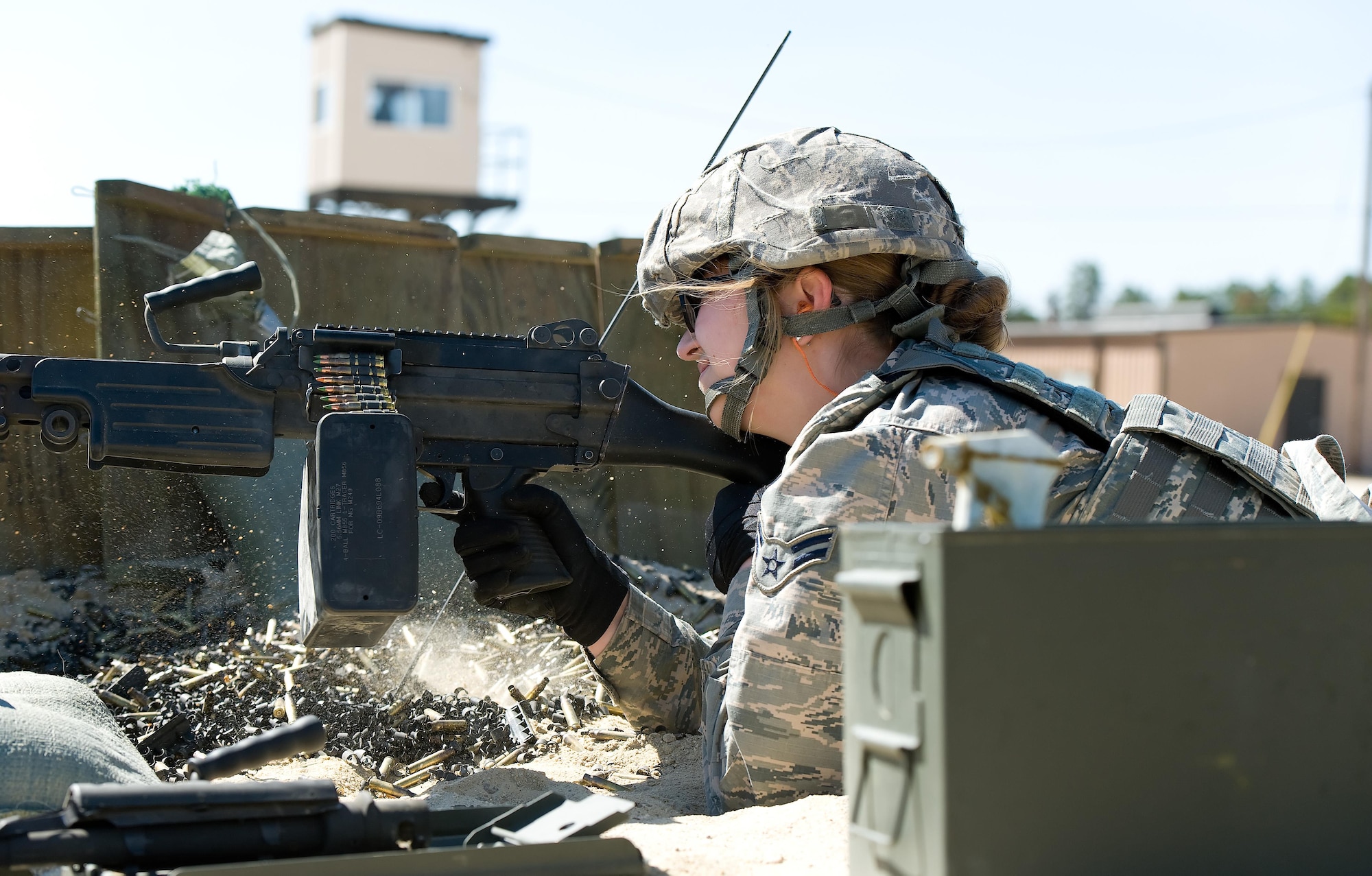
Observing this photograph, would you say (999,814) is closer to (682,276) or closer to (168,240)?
(682,276)

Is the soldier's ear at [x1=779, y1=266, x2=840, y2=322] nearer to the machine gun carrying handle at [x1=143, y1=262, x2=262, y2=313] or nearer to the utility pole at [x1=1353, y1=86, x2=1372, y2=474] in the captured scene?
the machine gun carrying handle at [x1=143, y1=262, x2=262, y2=313]

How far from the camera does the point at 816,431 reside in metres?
2.33

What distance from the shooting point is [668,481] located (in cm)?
535

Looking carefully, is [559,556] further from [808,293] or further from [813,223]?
[813,223]

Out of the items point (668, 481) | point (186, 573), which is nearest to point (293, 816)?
point (186, 573)

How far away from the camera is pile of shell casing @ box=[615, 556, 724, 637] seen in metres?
4.48

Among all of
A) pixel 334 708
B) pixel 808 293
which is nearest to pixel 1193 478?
pixel 808 293

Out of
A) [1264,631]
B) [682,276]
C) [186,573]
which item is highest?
[682,276]

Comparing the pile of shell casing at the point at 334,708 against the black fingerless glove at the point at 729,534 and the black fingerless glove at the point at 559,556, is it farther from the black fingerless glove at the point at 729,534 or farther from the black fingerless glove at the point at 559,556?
the black fingerless glove at the point at 729,534

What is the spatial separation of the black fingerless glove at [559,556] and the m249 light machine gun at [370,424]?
4 cm

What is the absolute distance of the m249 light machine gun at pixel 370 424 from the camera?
101 inches

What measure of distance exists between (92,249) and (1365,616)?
417 centimetres

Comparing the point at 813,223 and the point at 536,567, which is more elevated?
the point at 813,223

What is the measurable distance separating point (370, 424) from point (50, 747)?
3.24ft
